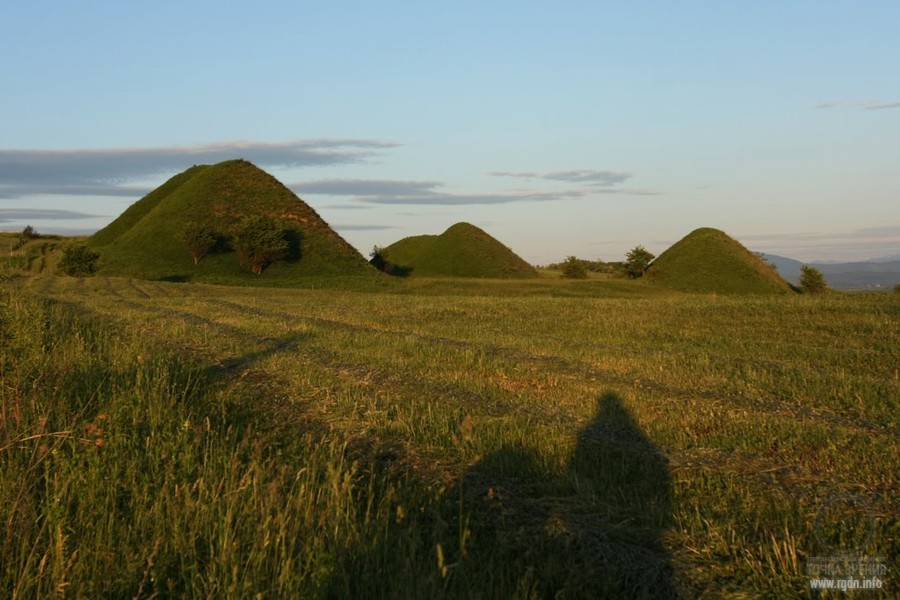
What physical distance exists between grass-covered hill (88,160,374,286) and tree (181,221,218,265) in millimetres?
971

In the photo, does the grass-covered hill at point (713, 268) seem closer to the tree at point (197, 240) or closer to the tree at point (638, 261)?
the tree at point (638, 261)

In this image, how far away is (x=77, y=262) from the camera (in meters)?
75.8

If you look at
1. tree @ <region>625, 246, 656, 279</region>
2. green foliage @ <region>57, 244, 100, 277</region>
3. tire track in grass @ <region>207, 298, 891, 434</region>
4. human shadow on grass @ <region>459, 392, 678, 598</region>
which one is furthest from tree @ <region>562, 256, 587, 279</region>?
human shadow on grass @ <region>459, 392, 678, 598</region>

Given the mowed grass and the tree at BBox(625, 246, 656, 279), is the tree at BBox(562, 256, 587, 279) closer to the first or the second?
the tree at BBox(625, 246, 656, 279)

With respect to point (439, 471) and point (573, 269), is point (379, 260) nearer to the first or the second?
point (573, 269)

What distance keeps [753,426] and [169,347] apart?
12.8 meters

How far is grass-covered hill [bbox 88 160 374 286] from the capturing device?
8244cm

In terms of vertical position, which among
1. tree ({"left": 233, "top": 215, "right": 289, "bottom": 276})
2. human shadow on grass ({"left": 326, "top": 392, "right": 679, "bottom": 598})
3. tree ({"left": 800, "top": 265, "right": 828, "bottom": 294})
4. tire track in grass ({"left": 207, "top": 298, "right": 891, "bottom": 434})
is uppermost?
tree ({"left": 233, "top": 215, "right": 289, "bottom": 276})

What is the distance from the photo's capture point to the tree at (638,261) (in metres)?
93.0

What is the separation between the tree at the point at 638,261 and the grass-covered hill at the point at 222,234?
34449 millimetres

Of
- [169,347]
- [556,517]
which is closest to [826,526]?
[556,517]

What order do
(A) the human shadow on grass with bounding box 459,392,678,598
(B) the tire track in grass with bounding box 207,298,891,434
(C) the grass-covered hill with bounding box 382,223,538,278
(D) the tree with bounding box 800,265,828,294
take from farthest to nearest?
(C) the grass-covered hill with bounding box 382,223,538,278
(D) the tree with bounding box 800,265,828,294
(B) the tire track in grass with bounding box 207,298,891,434
(A) the human shadow on grass with bounding box 459,392,678,598

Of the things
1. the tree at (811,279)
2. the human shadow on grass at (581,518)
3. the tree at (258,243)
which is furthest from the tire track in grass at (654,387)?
the tree at (811,279)

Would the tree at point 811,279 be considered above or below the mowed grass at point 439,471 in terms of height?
above
